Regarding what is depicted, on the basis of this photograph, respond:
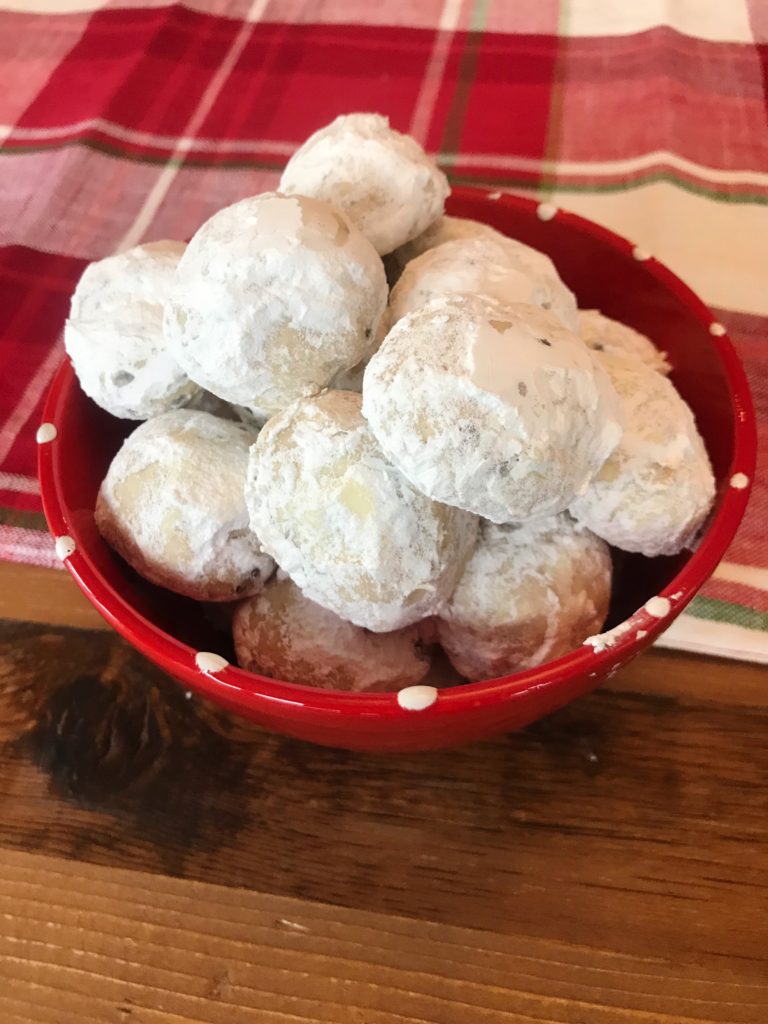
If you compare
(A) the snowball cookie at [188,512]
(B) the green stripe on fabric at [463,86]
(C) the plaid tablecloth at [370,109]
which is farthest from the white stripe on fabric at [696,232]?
(A) the snowball cookie at [188,512]

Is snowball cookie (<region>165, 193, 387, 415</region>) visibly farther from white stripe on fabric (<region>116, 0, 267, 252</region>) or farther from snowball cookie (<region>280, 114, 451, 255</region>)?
white stripe on fabric (<region>116, 0, 267, 252</region>)

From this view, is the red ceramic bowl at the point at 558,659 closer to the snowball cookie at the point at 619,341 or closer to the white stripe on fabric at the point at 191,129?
the snowball cookie at the point at 619,341

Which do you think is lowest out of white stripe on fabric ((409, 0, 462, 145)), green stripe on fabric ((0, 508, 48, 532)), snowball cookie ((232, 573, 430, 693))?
green stripe on fabric ((0, 508, 48, 532))

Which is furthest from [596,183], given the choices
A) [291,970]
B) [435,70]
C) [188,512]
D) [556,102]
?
[291,970]

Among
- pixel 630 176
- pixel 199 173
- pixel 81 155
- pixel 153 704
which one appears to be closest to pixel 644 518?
pixel 153 704

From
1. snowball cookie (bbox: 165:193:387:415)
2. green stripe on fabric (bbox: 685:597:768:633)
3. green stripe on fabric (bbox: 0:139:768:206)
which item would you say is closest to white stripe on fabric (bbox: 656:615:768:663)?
green stripe on fabric (bbox: 685:597:768:633)

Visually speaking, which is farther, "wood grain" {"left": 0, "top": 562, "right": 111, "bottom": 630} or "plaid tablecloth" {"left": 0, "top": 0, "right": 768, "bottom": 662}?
"plaid tablecloth" {"left": 0, "top": 0, "right": 768, "bottom": 662}
